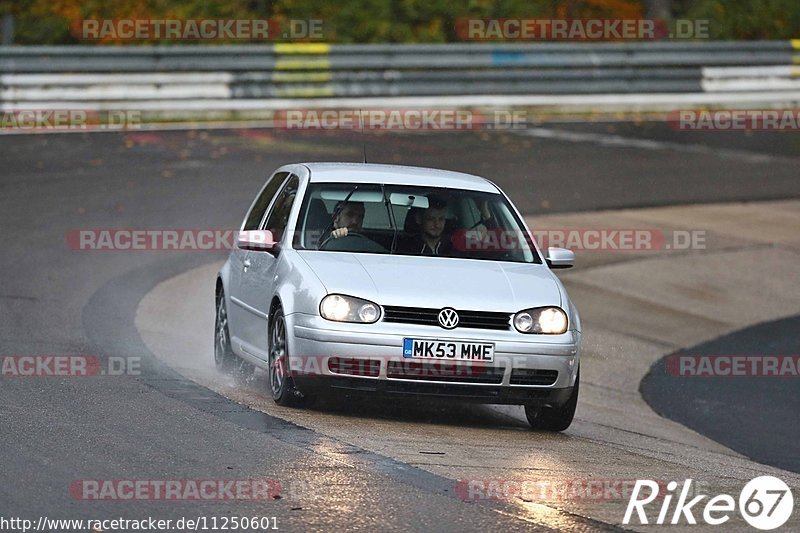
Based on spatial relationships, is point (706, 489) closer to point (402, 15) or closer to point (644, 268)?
point (644, 268)

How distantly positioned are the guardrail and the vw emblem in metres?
16.1

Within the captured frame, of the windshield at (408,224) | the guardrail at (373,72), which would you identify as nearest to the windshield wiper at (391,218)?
the windshield at (408,224)

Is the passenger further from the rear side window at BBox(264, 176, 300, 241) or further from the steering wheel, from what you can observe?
the rear side window at BBox(264, 176, 300, 241)

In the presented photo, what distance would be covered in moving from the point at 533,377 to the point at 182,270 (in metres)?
6.68

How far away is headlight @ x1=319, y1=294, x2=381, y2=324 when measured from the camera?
8656 millimetres

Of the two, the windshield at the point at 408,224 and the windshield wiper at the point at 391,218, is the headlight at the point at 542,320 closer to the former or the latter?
the windshield at the point at 408,224

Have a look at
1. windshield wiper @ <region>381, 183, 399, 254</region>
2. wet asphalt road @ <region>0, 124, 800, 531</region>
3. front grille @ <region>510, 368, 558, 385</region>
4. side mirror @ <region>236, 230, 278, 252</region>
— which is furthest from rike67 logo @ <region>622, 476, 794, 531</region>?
side mirror @ <region>236, 230, 278, 252</region>

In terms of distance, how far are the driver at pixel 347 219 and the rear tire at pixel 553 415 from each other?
61.6 inches

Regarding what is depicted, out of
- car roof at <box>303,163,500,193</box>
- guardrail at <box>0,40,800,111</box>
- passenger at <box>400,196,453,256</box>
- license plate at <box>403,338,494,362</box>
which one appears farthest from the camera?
guardrail at <box>0,40,800,111</box>

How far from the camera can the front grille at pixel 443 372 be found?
8617 millimetres

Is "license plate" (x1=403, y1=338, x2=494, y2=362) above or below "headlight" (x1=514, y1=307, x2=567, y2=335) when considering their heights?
below

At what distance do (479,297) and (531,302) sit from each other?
0.32 m

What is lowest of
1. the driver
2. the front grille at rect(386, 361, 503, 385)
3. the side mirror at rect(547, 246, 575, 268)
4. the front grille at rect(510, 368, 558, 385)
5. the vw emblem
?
the front grille at rect(510, 368, 558, 385)

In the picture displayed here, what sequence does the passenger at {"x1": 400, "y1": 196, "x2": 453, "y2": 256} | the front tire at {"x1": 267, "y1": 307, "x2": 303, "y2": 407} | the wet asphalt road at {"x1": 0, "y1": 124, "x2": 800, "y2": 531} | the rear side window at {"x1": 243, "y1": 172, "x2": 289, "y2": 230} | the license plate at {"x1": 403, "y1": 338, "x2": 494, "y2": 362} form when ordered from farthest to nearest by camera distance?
the rear side window at {"x1": 243, "y1": 172, "x2": 289, "y2": 230} < the passenger at {"x1": 400, "y1": 196, "x2": 453, "y2": 256} < the front tire at {"x1": 267, "y1": 307, "x2": 303, "y2": 407} < the license plate at {"x1": 403, "y1": 338, "x2": 494, "y2": 362} < the wet asphalt road at {"x1": 0, "y1": 124, "x2": 800, "y2": 531}
